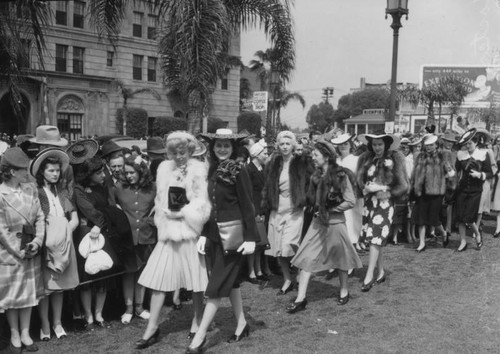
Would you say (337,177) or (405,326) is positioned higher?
(337,177)

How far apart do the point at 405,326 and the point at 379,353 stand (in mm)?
817

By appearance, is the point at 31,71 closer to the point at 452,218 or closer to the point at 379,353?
the point at 379,353

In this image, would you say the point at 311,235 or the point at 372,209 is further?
the point at 372,209

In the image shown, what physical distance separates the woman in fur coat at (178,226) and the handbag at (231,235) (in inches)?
7.9

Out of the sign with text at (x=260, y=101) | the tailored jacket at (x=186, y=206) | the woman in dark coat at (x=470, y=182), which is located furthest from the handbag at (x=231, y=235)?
the sign with text at (x=260, y=101)

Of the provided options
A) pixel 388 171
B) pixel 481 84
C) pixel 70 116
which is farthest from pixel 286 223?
pixel 481 84

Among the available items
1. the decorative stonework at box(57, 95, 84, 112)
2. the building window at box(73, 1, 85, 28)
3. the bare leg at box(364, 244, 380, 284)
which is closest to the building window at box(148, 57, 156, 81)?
the building window at box(73, 1, 85, 28)

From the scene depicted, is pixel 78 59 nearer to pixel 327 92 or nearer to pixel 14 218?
pixel 14 218

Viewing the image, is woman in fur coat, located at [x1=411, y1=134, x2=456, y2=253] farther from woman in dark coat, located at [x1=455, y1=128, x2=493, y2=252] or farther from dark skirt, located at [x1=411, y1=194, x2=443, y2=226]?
woman in dark coat, located at [x1=455, y1=128, x2=493, y2=252]

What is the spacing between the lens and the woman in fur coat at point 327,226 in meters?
6.00

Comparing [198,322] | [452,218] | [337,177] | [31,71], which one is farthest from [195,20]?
[452,218]

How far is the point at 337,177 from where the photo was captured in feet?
19.7

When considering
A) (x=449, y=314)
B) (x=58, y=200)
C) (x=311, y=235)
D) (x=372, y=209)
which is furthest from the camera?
(x=372, y=209)

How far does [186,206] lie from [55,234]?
4.06 feet
